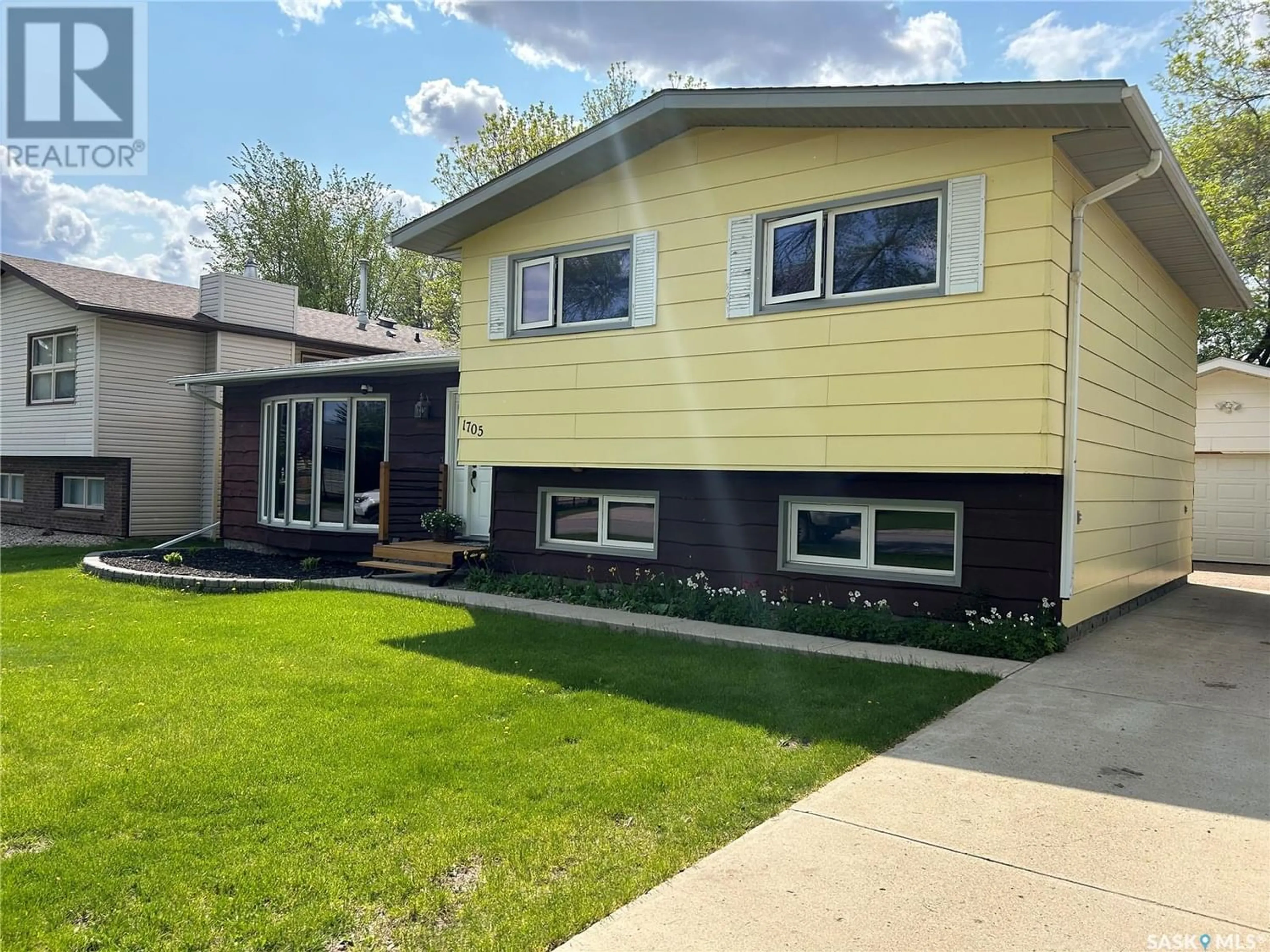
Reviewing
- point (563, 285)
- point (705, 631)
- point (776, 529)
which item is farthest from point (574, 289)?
point (705, 631)

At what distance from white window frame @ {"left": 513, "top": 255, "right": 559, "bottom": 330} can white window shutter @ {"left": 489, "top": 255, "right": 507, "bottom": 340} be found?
0.44 feet

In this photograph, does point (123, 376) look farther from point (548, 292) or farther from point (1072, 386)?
point (1072, 386)

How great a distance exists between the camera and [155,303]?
54.3 ft

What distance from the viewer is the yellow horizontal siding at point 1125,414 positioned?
6.89 meters

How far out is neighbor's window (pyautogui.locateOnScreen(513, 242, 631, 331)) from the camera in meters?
8.40

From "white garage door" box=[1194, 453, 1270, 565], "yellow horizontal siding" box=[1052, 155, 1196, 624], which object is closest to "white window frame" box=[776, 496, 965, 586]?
"yellow horizontal siding" box=[1052, 155, 1196, 624]

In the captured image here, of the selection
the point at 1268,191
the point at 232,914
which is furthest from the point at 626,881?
the point at 1268,191

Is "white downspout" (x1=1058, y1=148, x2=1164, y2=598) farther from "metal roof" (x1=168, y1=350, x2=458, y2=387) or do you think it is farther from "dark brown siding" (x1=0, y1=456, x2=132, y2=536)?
"dark brown siding" (x1=0, y1=456, x2=132, y2=536)

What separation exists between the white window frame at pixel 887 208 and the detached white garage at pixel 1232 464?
9.77 m

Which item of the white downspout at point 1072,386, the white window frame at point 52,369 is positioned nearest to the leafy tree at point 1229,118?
the white downspout at point 1072,386

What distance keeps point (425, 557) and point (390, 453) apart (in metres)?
2.35

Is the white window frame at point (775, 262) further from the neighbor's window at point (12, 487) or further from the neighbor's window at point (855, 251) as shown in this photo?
the neighbor's window at point (12, 487)

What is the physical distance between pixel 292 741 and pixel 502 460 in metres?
5.23

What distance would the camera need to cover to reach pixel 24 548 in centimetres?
1507
